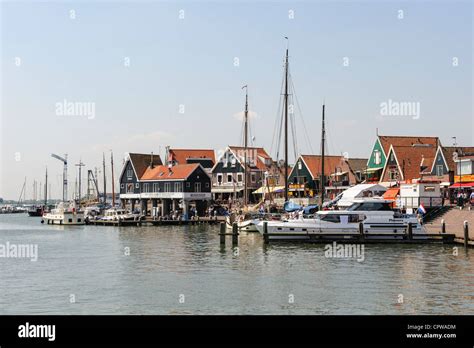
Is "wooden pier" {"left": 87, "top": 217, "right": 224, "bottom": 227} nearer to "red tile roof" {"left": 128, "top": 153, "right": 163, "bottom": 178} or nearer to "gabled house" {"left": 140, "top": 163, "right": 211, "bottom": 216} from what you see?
"gabled house" {"left": 140, "top": 163, "right": 211, "bottom": 216}

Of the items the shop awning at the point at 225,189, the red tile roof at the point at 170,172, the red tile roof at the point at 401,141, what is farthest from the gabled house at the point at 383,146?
the red tile roof at the point at 170,172

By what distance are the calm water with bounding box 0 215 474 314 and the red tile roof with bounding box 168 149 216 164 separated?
66.8 m

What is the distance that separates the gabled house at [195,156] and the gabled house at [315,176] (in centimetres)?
2055

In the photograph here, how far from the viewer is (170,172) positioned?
101m

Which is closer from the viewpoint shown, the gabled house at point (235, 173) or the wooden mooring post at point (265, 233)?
the wooden mooring post at point (265, 233)

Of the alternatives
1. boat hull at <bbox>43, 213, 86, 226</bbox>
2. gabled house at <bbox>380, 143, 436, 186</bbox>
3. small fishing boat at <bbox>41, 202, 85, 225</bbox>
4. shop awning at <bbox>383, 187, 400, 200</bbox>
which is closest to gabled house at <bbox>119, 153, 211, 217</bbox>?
small fishing boat at <bbox>41, 202, 85, 225</bbox>

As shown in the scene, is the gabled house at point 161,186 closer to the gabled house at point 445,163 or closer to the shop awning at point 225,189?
the shop awning at point 225,189

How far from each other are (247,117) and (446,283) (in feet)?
163

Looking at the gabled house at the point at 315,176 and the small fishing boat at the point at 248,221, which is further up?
the gabled house at the point at 315,176

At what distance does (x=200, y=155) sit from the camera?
118 meters

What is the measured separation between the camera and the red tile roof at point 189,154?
115m

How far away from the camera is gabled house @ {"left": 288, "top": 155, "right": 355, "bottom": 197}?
9309cm
